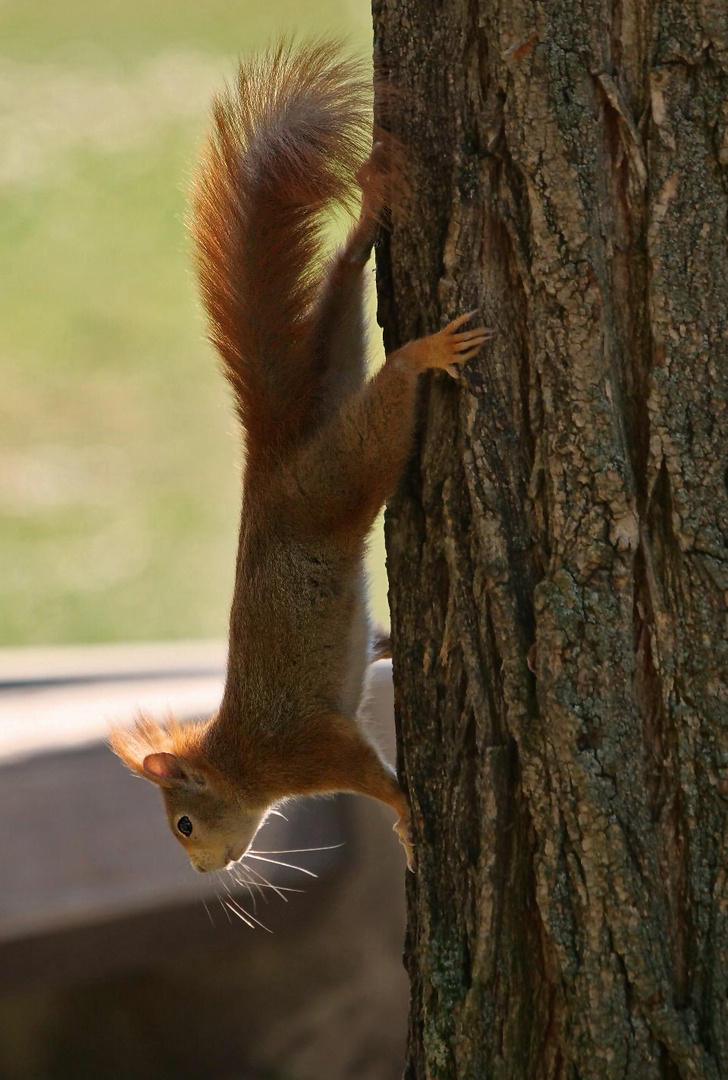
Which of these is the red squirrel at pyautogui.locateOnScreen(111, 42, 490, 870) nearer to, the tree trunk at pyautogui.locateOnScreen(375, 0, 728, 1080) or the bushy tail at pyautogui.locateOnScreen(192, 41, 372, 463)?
the bushy tail at pyautogui.locateOnScreen(192, 41, 372, 463)

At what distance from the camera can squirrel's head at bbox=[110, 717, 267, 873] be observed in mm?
2332

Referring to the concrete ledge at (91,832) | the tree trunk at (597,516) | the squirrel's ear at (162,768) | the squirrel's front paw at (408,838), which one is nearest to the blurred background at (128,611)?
the concrete ledge at (91,832)

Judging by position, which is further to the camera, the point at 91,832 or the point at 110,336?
the point at 110,336

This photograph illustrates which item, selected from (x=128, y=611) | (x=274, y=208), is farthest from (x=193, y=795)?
(x=128, y=611)

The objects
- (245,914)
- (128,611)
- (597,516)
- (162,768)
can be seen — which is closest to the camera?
(597,516)

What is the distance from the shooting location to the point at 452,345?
1639 millimetres

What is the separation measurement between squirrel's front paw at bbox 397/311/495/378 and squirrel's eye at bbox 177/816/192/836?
1.07 metres

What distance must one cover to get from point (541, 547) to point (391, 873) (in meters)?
1.68

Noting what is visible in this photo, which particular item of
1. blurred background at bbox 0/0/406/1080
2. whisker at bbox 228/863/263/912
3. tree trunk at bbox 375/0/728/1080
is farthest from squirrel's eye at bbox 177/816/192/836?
tree trunk at bbox 375/0/728/1080

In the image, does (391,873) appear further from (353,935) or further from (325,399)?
(325,399)

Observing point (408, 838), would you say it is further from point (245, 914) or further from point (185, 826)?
point (245, 914)

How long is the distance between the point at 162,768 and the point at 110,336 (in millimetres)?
6386

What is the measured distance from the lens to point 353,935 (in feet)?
10.1

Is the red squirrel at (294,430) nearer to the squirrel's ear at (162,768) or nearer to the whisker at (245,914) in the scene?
the squirrel's ear at (162,768)
